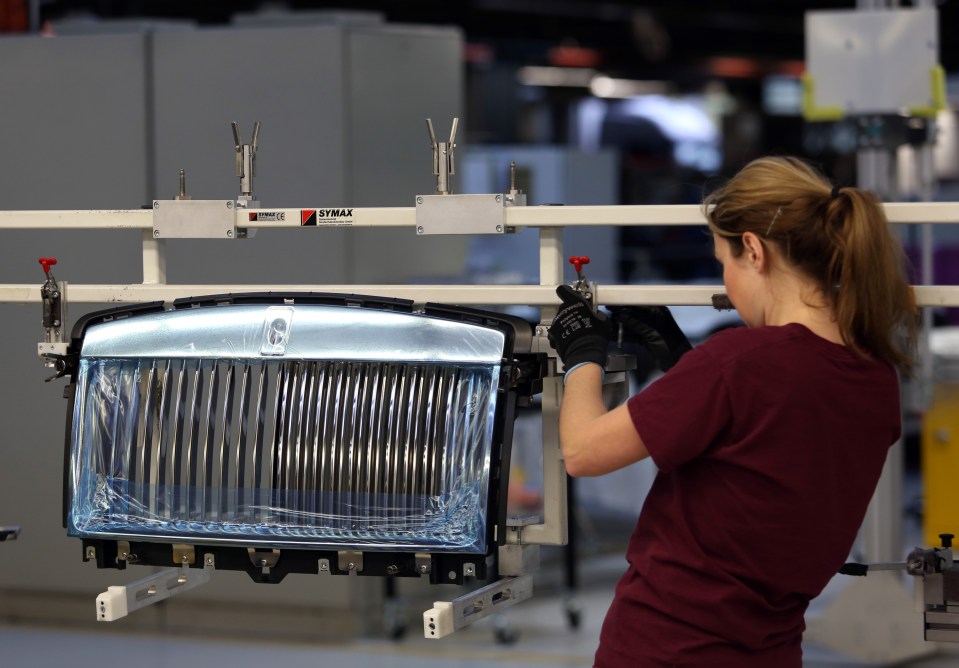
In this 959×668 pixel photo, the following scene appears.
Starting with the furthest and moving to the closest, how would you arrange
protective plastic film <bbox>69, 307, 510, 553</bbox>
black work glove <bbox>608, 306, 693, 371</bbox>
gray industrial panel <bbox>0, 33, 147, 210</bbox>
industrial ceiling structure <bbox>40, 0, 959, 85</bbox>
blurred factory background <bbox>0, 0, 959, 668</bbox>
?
industrial ceiling structure <bbox>40, 0, 959, 85</bbox>
gray industrial panel <bbox>0, 33, 147, 210</bbox>
blurred factory background <bbox>0, 0, 959, 668</bbox>
black work glove <bbox>608, 306, 693, 371</bbox>
protective plastic film <bbox>69, 307, 510, 553</bbox>

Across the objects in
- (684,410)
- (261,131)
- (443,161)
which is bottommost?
(684,410)

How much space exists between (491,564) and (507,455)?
0.18 m

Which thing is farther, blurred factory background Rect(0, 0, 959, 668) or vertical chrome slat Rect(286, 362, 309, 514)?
blurred factory background Rect(0, 0, 959, 668)

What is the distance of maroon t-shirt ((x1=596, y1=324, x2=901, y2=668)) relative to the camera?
1.52m

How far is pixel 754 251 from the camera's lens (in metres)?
1.57

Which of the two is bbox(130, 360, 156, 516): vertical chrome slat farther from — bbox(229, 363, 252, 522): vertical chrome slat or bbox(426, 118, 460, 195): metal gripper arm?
bbox(426, 118, 460, 195): metal gripper arm

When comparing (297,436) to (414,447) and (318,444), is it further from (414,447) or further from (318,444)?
(414,447)

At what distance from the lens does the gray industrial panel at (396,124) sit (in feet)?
13.4

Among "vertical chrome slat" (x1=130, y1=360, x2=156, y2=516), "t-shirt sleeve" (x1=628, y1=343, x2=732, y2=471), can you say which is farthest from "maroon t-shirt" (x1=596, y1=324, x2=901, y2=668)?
"vertical chrome slat" (x1=130, y1=360, x2=156, y2=516)

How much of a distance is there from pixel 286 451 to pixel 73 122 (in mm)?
2646

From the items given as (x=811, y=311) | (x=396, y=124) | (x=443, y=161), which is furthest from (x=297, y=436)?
(x=396, y=124)

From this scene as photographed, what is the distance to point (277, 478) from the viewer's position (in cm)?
187

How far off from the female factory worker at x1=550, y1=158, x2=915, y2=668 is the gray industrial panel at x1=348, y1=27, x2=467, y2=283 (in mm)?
2535

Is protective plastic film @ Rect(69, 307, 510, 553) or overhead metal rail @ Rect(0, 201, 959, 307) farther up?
overhead metal rail @ Rect(0, 201, 959, 307)
